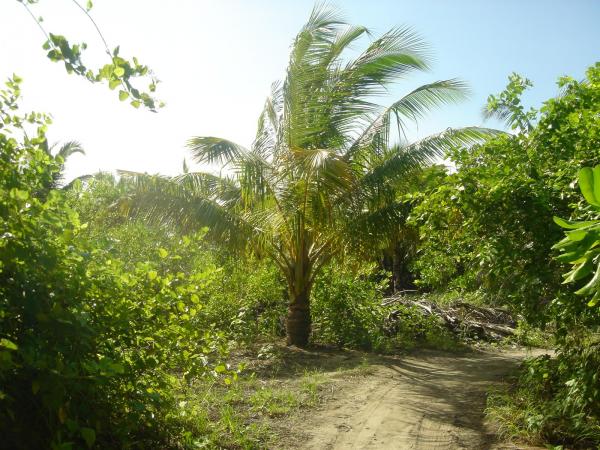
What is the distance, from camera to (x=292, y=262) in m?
11.6

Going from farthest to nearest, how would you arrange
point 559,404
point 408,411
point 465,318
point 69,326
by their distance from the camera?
point 465,318
point 408,411
point 559,404
point 69,326

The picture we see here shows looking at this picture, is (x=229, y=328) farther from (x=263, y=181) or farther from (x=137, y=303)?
(x=137, y=303)

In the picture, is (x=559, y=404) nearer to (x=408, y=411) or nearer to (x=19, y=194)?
(x=408, y=411)

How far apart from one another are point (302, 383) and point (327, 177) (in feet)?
10.7

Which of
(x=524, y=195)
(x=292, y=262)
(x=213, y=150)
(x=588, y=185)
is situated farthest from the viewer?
(x=292, y=262)

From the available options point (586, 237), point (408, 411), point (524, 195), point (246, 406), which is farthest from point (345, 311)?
point (586, 237)

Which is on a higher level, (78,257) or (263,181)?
(263,181)

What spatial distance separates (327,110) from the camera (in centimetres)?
1086

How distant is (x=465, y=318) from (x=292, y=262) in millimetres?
5151

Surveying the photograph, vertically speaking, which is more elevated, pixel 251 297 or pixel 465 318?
pixel 251 297

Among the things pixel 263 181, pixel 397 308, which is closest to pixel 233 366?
pixel 263 181

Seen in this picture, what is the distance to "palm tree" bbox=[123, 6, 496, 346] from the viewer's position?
10.1 m

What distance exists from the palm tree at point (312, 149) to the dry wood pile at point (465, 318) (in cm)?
309

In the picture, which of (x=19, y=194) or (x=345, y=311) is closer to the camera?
(x=19, y=194)
